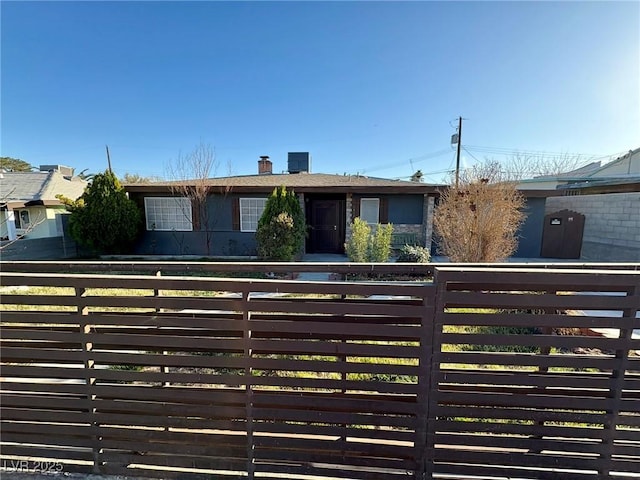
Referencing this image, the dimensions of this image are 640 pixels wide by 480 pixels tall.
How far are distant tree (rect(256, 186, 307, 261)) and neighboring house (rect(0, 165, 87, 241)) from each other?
647 cm

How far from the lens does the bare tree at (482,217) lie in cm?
629

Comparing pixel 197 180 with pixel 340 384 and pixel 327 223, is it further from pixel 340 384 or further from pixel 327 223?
pixel 340 384

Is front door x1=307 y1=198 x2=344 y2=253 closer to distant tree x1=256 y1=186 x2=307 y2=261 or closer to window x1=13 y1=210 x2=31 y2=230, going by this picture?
distant tree x1=256 y1=186 x2=307 y2=261

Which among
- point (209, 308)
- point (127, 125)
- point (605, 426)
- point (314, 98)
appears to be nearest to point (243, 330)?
point (209, 308)

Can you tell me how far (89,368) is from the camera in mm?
1406

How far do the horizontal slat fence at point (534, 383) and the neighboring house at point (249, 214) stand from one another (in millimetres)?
8332

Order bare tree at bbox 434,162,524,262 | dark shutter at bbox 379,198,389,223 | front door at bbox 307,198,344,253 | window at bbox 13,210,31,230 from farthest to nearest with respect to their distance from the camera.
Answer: window at bbox 13,210,31,230 < front door at bbox 307,198,344,253 < dark shutter at bbox 379,198,389,223 < bare tree at bbox 434,162,524,262

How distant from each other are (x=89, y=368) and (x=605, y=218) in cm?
1276

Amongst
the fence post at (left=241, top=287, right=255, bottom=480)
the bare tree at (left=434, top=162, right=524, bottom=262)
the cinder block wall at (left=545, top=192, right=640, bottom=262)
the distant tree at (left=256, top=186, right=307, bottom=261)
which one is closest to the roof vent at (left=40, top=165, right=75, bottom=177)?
the distant tree at (left=256, top=186, right=307, bottom=261)

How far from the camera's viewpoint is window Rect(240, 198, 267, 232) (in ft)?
32.4

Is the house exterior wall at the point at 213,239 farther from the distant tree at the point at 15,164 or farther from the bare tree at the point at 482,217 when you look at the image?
the distant tree at the point at 15,164

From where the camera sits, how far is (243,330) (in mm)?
1301

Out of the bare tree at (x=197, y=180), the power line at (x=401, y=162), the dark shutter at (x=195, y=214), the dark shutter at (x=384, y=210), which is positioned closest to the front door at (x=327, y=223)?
the dark shutter at (x=384, y=210)

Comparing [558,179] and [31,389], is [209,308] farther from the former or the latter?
[558,179]
